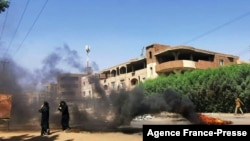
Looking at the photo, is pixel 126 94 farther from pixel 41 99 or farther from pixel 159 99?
pixel 41 99

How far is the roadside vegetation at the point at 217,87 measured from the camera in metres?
43.5

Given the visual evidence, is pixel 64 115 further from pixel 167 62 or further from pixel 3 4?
pixel 167 62

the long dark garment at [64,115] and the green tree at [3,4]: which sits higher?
the green tree at [3,4]

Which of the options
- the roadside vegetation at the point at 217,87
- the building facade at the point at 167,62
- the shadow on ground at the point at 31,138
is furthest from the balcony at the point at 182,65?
the shadow on ground at the point at 31,138

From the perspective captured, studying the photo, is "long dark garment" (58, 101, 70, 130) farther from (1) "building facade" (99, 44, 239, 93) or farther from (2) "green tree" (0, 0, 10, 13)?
(1) "building facade" (99, 44, 239, 93)

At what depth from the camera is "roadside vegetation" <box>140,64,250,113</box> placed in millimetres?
43500

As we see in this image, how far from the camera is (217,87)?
46250 mm

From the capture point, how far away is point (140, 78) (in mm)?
79938

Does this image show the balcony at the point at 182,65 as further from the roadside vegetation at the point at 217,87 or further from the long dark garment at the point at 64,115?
the long dark garment at the point at 64,115

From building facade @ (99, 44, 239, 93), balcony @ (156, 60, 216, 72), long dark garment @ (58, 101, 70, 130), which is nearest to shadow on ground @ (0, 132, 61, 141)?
long dark garment @ (58, 101, 70, 130)

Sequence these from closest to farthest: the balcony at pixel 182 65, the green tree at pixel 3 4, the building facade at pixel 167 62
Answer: the green tree at pixel 3 4 < the balcony at pixel 182 65 < the building facade at pixel 167 62

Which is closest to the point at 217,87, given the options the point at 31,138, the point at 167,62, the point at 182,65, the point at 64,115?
the point at 182,65

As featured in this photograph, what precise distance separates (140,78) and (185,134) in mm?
71862

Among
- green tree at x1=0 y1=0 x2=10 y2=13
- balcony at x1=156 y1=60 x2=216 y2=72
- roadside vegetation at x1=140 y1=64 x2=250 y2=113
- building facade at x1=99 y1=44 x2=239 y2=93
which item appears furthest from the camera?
building facade at x1=99 y1=44 x2=239 y2=93
